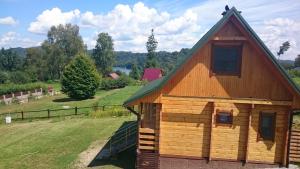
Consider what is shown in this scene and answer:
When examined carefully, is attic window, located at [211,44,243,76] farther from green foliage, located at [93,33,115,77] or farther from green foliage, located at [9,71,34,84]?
green foliage, located at [93,33,115,77]

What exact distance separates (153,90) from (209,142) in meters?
3.63

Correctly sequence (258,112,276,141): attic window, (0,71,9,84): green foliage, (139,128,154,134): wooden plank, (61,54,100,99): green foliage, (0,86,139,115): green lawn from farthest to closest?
(0,71,9,84): green foliage → (61,54,100,99): green foliage → (0,86,139,115): green lawn → (139,128,154,134): wooden plank → (258,112,276,141): attic window

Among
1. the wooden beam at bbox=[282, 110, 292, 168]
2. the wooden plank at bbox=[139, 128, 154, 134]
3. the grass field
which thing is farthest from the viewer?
the grass field

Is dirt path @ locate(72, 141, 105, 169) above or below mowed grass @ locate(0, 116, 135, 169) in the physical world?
above

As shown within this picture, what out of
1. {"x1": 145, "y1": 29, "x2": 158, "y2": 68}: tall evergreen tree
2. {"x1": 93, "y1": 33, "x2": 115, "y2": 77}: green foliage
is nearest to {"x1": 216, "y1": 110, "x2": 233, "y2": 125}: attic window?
{"x1": 93, "y1": 33, "x2": 115, "y2": 77}: green foliage

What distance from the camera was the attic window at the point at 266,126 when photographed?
1417 centimetres

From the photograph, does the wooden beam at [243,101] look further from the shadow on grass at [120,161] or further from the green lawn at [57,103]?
the green lawn at [57,103]

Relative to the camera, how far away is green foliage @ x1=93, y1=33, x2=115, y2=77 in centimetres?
9212

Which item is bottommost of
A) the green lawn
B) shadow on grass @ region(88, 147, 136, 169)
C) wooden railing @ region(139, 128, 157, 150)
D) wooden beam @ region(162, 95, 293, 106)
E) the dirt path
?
the green lawn

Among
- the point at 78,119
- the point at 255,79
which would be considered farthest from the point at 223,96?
the point at 78,119

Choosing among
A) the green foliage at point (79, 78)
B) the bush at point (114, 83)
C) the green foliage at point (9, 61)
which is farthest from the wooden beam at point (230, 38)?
the green foliage at point (9, 61)

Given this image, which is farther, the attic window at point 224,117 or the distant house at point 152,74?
the distant house at point 152,74

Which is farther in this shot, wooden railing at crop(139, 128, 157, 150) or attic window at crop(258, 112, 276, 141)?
wooden railing at crop(139, 128, 157, 150)

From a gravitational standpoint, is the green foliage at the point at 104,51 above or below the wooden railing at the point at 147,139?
above
